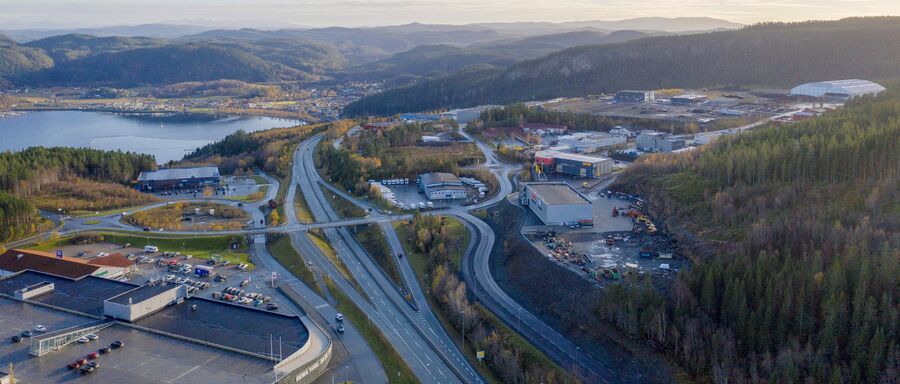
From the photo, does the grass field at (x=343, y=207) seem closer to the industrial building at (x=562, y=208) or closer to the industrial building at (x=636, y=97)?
the industrial building at (x=562, y=208)

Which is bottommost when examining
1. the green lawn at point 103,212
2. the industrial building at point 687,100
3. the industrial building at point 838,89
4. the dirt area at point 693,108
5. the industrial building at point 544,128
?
the green lawn at point 103,212

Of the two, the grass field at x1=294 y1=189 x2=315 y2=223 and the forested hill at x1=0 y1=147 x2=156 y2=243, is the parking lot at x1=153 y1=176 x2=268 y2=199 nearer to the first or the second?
the forested hill at x1=0 y1=147 x2=156 y2=243

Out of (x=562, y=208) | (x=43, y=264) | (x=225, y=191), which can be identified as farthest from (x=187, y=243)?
(x=562, y=208)

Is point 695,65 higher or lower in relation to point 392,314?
higher

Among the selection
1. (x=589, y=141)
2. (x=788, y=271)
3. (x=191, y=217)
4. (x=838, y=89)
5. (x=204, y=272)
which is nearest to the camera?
(x=788, y=271)

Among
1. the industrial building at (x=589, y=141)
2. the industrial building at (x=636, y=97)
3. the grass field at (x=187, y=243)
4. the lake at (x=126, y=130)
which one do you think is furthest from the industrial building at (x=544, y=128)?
the lake at (x=126, y=130)

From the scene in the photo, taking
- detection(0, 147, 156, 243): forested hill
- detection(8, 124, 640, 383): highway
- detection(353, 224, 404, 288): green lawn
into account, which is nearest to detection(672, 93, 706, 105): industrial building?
detection(8, 124, 640, 383): highway

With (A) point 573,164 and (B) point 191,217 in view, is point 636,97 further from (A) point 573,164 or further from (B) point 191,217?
(B) point 191,217
